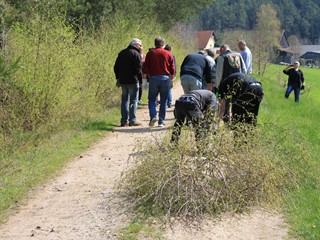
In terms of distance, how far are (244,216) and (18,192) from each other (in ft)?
10.7

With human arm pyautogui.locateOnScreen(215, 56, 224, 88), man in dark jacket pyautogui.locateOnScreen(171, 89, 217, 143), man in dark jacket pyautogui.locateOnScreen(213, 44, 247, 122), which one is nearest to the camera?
man in dark jacket pyautogui.locateOnScreen(171, 89, 217, 143)

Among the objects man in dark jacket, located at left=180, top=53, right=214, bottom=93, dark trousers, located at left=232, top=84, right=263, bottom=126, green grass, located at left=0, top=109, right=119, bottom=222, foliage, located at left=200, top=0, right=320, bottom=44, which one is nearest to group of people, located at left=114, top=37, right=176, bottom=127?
man in dark jacket, located at left=180, top=53, right=214, bottom=93

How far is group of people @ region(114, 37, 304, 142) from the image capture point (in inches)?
300

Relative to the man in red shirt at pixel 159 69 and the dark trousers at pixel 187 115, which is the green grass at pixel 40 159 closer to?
the man in red shirt at pixel 159 69

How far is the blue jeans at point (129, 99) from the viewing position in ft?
37.6

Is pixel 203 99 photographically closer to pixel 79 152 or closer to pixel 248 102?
pixel 248 102

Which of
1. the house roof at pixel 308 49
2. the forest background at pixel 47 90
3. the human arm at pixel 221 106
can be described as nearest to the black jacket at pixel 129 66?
the forest background at pixel 47 90

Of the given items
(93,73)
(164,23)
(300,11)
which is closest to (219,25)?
(300,11)

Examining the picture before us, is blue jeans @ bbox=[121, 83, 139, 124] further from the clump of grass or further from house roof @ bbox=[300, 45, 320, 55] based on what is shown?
house roof @ bbox=[300, 45, 320, 55]

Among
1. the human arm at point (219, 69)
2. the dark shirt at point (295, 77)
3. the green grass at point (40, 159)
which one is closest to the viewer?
the green grass at point (40, 159)

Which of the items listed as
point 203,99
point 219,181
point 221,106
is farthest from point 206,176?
point 221,106

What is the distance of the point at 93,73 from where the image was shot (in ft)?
45.0

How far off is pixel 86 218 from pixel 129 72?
5.65m

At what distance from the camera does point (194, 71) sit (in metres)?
10.2
